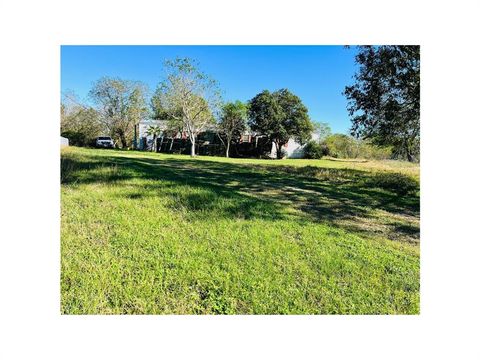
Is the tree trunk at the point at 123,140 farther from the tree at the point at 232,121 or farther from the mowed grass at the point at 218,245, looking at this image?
the tree at the point at 232,121

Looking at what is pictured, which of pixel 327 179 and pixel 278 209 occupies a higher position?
pixel 327 179

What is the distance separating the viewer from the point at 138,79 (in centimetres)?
362

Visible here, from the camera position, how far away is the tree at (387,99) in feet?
13.1

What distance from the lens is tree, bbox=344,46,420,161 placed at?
3998 mm

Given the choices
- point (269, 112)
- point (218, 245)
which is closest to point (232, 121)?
point (269, 112)

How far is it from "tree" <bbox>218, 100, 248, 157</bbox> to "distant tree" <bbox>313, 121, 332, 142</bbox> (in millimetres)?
1016

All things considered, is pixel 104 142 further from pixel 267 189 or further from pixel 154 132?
pixel 267 189

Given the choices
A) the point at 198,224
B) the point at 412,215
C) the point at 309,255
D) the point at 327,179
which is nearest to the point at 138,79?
the point at 198,224

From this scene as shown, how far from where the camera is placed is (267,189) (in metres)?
4.66

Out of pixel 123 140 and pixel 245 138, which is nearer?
pixel 123 140

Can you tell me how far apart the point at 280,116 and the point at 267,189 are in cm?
123

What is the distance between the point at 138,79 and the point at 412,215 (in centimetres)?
405
